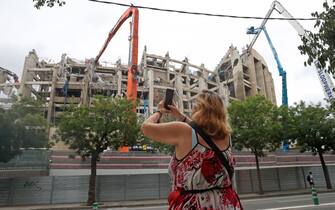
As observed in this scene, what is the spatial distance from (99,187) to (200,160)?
21.4 meters

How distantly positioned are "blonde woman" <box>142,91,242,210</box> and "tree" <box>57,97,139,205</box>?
18.0 meters

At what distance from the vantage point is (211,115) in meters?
2.21

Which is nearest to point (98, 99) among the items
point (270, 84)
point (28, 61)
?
point (28, 61)

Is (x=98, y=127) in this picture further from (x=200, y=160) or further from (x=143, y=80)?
(x=143, y=80)

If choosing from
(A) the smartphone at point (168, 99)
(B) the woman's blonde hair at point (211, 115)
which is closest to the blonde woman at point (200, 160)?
(B) the woman's blonde hair at point (211, 115)

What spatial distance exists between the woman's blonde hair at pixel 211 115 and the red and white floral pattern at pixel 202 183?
15 cm

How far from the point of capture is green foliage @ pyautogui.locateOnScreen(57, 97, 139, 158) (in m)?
19.8

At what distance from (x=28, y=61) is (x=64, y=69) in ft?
20.5

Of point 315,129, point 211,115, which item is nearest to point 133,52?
point 315,129

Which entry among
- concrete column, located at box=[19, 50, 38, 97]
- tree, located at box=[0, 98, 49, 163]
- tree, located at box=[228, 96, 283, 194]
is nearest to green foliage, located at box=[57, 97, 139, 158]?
tree, located at box=[0, 98, 49, 163]

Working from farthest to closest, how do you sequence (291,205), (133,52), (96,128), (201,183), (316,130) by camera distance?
(133,52)
(316,130)
(96,128)
(291,205)
(201,183)

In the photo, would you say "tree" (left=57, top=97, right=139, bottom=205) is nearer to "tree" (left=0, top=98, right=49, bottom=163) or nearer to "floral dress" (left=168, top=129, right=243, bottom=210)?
"tree" (left=0, top=98, right=49, bottom=163)

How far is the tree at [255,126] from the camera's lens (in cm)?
2400

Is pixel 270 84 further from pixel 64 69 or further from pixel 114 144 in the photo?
pixel 114 144
